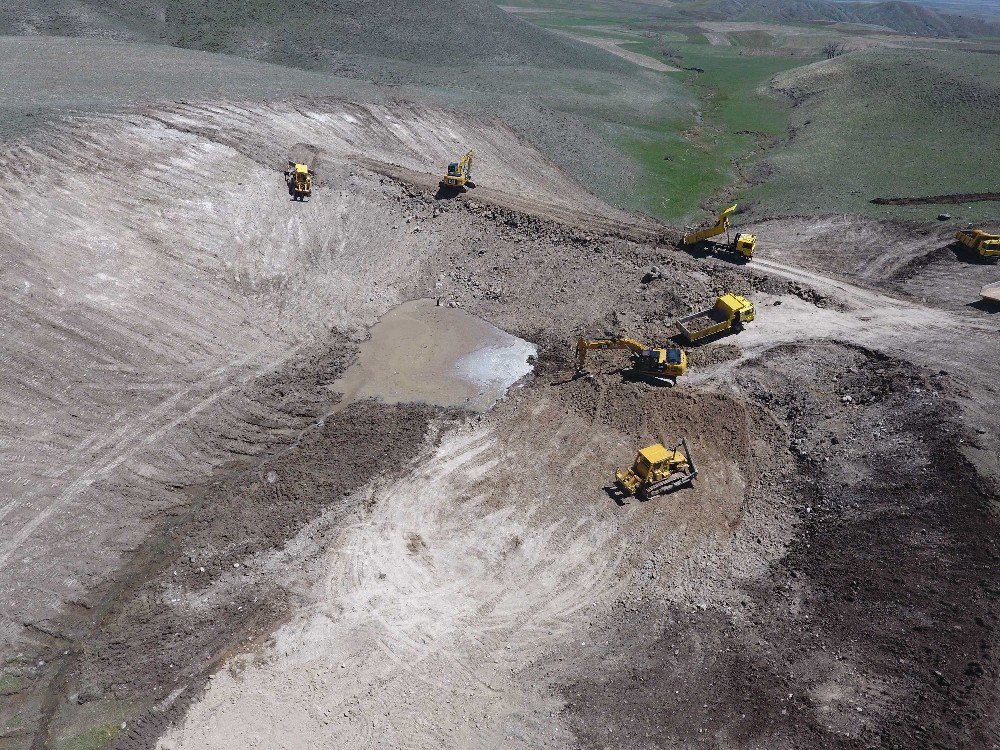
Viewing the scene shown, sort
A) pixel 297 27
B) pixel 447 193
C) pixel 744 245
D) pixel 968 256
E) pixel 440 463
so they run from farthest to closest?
pixel 297 27 < pixel 447 193 < pixel 968 256 < pixel 744 245 < pixel 440 463

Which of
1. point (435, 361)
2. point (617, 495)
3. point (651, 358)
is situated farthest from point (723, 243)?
point (617, 495)

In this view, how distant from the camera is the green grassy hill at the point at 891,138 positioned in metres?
37.8

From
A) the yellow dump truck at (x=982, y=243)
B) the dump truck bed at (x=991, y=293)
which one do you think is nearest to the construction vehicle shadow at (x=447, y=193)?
the dump truck bed at (x=991, y=293)

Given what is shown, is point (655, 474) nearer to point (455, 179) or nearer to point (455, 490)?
point (455, 490)

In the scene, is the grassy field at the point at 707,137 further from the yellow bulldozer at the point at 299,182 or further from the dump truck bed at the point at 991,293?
the yellow bulldozer at the point at 299,182

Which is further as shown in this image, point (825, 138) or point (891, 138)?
point (825, 138)

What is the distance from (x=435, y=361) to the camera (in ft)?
87.6

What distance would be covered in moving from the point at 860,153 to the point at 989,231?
13413 millimetres

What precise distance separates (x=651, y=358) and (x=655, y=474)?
536cm

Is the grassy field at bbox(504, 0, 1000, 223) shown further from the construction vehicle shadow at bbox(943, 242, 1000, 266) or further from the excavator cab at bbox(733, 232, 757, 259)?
the excavator cab at bbox(733, 232, 757, 259)

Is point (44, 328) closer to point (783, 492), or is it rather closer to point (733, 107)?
point (783, 492)

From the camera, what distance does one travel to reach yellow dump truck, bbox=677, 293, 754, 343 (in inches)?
1014

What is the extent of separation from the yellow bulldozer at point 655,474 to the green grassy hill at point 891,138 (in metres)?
24.4

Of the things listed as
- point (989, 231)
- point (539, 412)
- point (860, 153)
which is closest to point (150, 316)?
point (539, 412)
